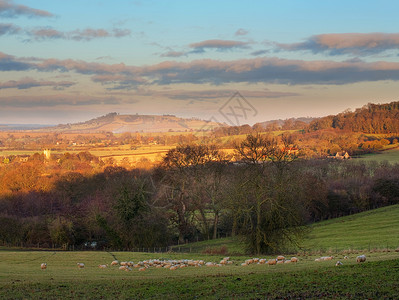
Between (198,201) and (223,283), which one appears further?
(198,201)

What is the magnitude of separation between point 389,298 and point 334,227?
39.5 metres

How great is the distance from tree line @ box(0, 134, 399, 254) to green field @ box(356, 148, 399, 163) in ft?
87.9

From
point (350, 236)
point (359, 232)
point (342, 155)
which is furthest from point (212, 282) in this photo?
point (342, 155)

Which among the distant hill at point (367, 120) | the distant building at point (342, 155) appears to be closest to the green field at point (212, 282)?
the distant building at point (342, 155)

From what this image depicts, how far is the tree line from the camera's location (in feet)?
106

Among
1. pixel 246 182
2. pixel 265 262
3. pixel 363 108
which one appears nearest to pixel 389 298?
pixel 265 262

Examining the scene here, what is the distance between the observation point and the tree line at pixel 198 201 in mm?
32188

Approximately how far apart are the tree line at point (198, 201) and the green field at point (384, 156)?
26.8 meters

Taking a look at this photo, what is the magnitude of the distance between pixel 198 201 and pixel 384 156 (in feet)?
252

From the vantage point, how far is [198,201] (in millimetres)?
51875

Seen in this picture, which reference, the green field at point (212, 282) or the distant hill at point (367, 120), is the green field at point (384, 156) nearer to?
the distant hill at point (367, 120)

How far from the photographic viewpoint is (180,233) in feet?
169

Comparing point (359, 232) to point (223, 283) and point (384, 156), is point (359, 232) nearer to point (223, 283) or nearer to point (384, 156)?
point (223, 283)

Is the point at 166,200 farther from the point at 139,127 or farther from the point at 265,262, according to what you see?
the point at 139,127
